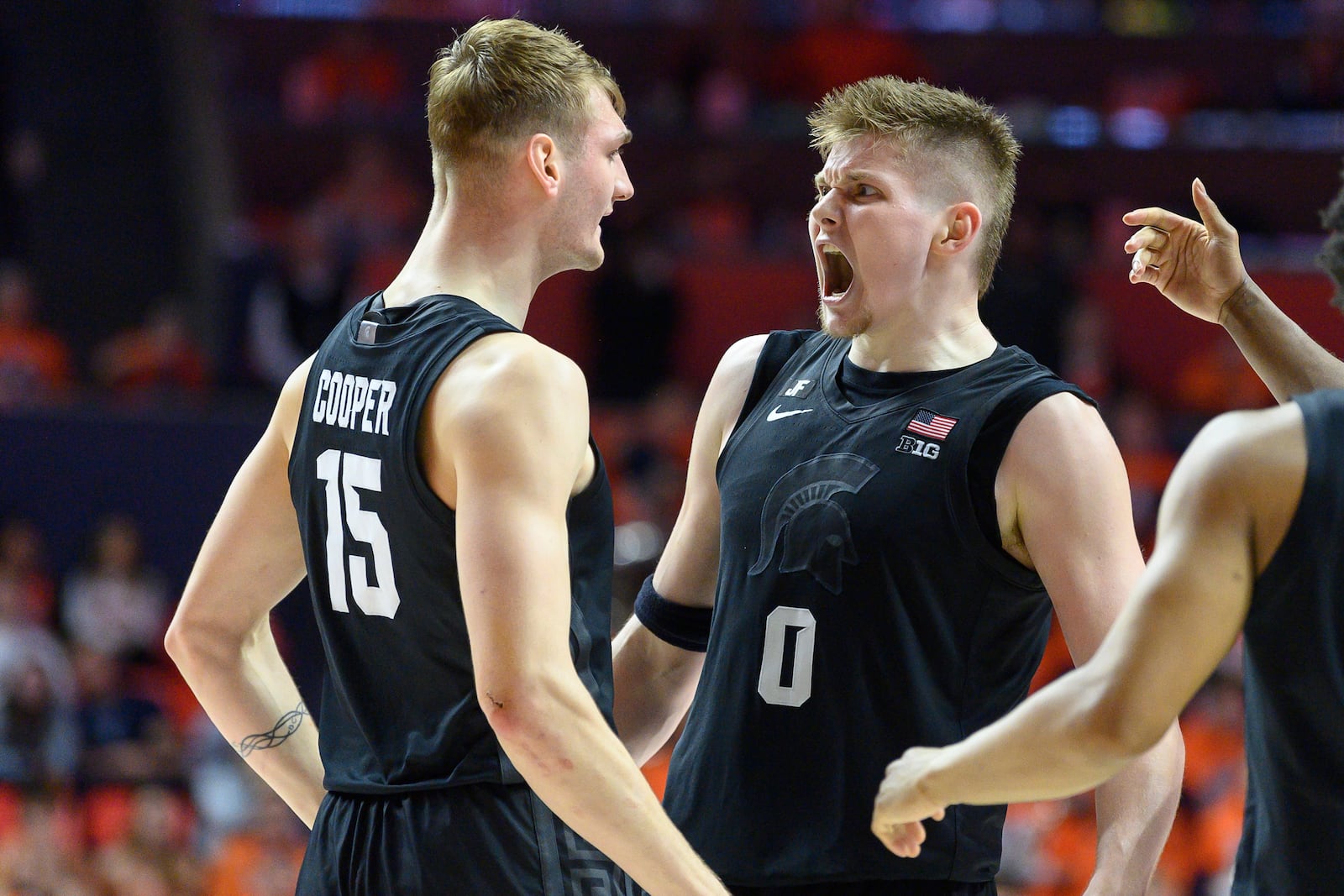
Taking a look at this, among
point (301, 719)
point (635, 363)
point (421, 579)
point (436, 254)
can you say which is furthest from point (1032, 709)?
point (635, 363)

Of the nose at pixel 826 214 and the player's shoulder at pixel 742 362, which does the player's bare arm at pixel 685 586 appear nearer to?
the player's shoulder at pixel 742 362

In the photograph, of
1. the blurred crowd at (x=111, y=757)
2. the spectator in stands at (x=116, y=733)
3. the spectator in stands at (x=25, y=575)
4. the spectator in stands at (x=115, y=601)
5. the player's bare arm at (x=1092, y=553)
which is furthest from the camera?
the spectator in stands at (x=115, y=601)

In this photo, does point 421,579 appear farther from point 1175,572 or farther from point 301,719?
point 1175,572

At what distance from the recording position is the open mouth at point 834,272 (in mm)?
3518

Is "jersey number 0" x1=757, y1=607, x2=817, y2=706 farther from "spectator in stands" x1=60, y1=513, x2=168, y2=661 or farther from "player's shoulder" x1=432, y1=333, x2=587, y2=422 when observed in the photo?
"spectator in stands" x1=60, y1=513, x2=168, y2=661

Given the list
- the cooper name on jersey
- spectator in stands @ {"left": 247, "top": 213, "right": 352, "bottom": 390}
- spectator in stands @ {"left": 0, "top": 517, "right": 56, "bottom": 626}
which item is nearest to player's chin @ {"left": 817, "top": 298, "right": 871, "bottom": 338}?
the cooper name on jersey

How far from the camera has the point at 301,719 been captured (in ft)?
11.3

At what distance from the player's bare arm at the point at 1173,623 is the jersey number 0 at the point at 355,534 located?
1.10 metres

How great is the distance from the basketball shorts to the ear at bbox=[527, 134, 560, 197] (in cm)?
114

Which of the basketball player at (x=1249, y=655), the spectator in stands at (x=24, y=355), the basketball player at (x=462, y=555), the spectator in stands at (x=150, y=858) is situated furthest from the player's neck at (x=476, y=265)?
the spectator in stands at (x=24, y=355)

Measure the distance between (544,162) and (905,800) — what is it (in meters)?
1.38

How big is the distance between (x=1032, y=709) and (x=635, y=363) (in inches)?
369

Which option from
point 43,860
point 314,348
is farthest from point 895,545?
point 314,348

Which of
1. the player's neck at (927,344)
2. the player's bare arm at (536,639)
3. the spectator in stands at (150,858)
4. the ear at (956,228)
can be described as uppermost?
the ear at (956,228)
